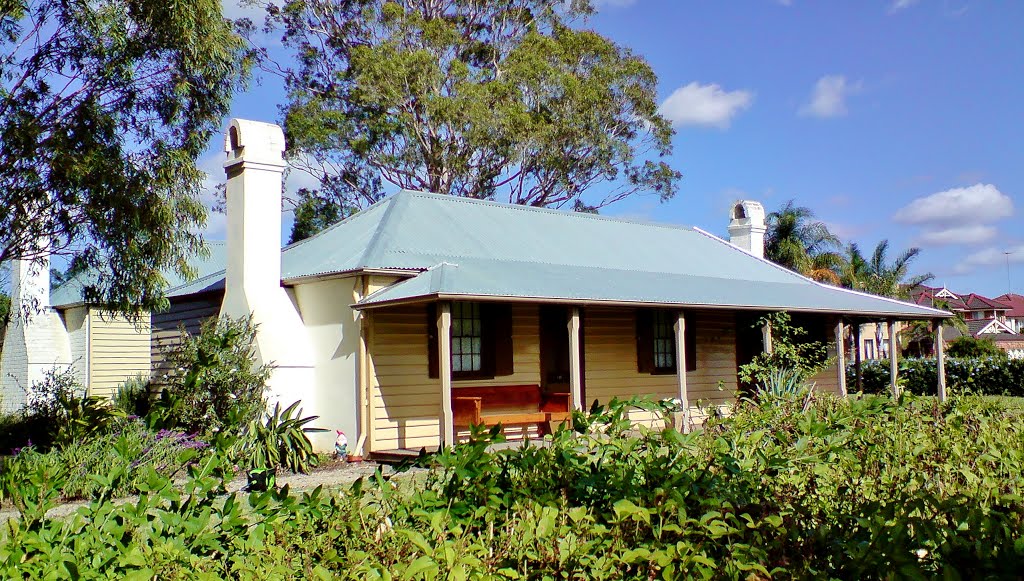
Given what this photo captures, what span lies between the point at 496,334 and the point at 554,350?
1.57 meters

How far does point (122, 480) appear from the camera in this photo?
12.3 ft

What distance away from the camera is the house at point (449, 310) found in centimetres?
1296

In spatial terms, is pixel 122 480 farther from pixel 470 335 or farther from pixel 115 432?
pixel 470 335

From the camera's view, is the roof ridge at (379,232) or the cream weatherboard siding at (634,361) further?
the cream weatherboard siding at (634,361)

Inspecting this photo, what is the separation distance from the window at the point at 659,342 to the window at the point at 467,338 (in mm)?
3428

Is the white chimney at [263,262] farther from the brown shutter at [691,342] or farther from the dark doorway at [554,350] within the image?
the brown shutter at [691,342]

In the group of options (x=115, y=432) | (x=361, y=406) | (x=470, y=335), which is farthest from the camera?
(x=470, y=335)

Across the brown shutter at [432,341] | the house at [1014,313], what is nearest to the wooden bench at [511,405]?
the brown shutter at [432,341]

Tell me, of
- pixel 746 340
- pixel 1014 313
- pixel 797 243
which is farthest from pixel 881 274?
pixel 1014 313

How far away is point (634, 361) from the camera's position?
16.4m

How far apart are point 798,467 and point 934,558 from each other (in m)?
1.20

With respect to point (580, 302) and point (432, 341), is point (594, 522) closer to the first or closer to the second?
point (580, 302)

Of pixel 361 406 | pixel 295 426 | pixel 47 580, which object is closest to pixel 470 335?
pixel 361 406

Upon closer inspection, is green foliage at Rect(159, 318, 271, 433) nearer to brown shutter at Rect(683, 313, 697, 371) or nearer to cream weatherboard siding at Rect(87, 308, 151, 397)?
cream weatherboard siding at Rect(87, 308, 151, 397)
